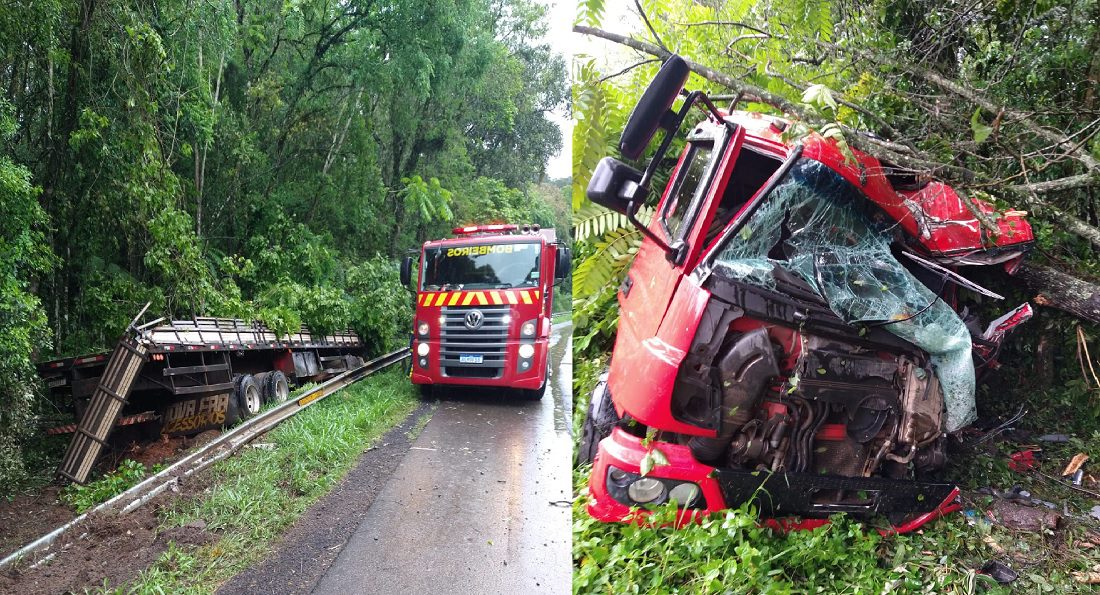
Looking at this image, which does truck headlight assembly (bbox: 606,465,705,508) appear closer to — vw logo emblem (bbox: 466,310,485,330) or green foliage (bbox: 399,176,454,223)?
green foliage (bbox: 399,176,454,223)

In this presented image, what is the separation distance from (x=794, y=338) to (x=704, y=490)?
0.49 meters

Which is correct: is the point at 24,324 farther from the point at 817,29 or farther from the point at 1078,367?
the point at 1078,367

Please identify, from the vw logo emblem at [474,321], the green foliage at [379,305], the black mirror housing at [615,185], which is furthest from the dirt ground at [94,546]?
the black mirror housing at [615,185]

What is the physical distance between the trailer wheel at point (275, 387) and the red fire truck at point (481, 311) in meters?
2.24

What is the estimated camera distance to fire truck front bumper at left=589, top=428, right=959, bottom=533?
166 cm

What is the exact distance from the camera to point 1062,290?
2062 millimetres

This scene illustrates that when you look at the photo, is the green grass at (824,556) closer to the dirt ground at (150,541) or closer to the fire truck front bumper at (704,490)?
the fire truck front bumper at (704,490)

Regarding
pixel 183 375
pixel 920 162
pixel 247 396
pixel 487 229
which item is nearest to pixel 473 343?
pixel 487 229

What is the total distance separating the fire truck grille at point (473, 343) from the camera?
16.1ft

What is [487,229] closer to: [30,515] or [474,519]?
[474,519]

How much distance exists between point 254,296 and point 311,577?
13.7 feet

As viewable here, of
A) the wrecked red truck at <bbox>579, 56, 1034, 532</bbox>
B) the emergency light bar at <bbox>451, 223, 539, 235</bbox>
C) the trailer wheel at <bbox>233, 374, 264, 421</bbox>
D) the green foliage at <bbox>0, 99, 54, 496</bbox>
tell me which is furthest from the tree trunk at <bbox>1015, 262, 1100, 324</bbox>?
the trailer wheel at <bbox>233, 374, 264, 421</bbox>

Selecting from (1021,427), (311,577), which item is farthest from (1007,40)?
(311,577)

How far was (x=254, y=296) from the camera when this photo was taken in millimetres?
5824
